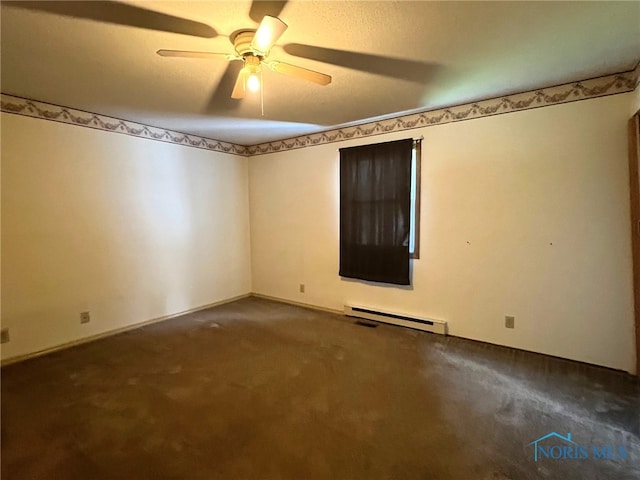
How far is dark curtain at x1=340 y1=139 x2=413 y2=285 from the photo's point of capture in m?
3.57

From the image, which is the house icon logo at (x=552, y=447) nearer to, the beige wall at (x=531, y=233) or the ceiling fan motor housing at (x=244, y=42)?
the beige wall at (x=531, y=233)

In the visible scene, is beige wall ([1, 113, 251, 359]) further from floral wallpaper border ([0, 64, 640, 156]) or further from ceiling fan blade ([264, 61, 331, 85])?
ceiling fan blade ([264, 61, 331, 85])

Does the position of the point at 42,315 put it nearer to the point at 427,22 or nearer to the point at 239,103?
the point at 239,103

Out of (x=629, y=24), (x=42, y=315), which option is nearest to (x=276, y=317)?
(x=42, y=315)

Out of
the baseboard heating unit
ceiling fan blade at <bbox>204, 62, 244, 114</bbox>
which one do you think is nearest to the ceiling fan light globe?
ceiling fan blade at <bbox>204, 62, 244, 114</bbox>

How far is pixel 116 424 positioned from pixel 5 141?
2617mm

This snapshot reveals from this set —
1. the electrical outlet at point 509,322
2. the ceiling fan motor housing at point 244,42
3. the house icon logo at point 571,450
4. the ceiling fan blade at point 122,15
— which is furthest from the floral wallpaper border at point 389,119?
the house icon logo at point 571,450

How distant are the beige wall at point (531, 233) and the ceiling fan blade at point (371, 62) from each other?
40.8 inches

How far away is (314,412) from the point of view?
212 cm

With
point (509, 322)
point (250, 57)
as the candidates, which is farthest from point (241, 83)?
point (509, 322)

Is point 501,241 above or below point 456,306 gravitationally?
above

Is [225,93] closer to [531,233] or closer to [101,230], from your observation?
[101,230]

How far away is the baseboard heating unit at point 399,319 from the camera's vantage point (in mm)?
3444

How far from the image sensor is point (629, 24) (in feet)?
6.08
